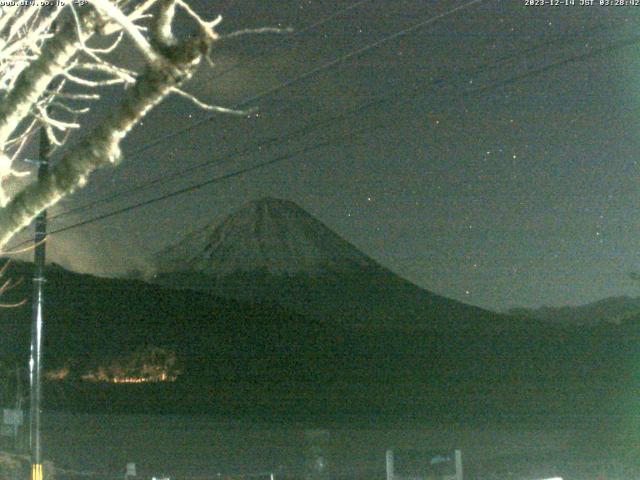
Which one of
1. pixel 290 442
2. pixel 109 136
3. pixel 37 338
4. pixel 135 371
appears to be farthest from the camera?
pixel 135 371

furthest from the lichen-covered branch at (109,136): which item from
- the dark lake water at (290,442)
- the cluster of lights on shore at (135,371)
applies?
the cluster of lights on shore at (135,371)

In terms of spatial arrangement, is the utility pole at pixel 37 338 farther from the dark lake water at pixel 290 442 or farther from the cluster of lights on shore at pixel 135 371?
the cluster of lights on shore at pixel 135 371

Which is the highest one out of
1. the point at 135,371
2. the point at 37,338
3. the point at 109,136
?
the point at 135,371

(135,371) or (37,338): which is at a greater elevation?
(135,371)

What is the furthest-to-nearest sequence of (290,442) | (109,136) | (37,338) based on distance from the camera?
(290,442) < (37,338) < (109,136)

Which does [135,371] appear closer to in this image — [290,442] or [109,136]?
[290,442]

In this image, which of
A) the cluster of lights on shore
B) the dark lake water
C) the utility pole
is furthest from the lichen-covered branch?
the cluster of lights on shore

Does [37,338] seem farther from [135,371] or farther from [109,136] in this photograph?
[135,371]

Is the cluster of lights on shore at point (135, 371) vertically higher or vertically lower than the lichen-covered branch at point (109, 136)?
higher

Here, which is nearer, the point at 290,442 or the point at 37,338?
the point at 37,338

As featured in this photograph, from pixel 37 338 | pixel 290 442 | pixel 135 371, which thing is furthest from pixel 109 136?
pixel 135 371

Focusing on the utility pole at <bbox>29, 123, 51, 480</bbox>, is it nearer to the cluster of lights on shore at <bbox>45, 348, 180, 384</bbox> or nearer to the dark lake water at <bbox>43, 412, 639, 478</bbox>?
the dark lake water at <bbox>43, 412, 639, 478</bbox>
